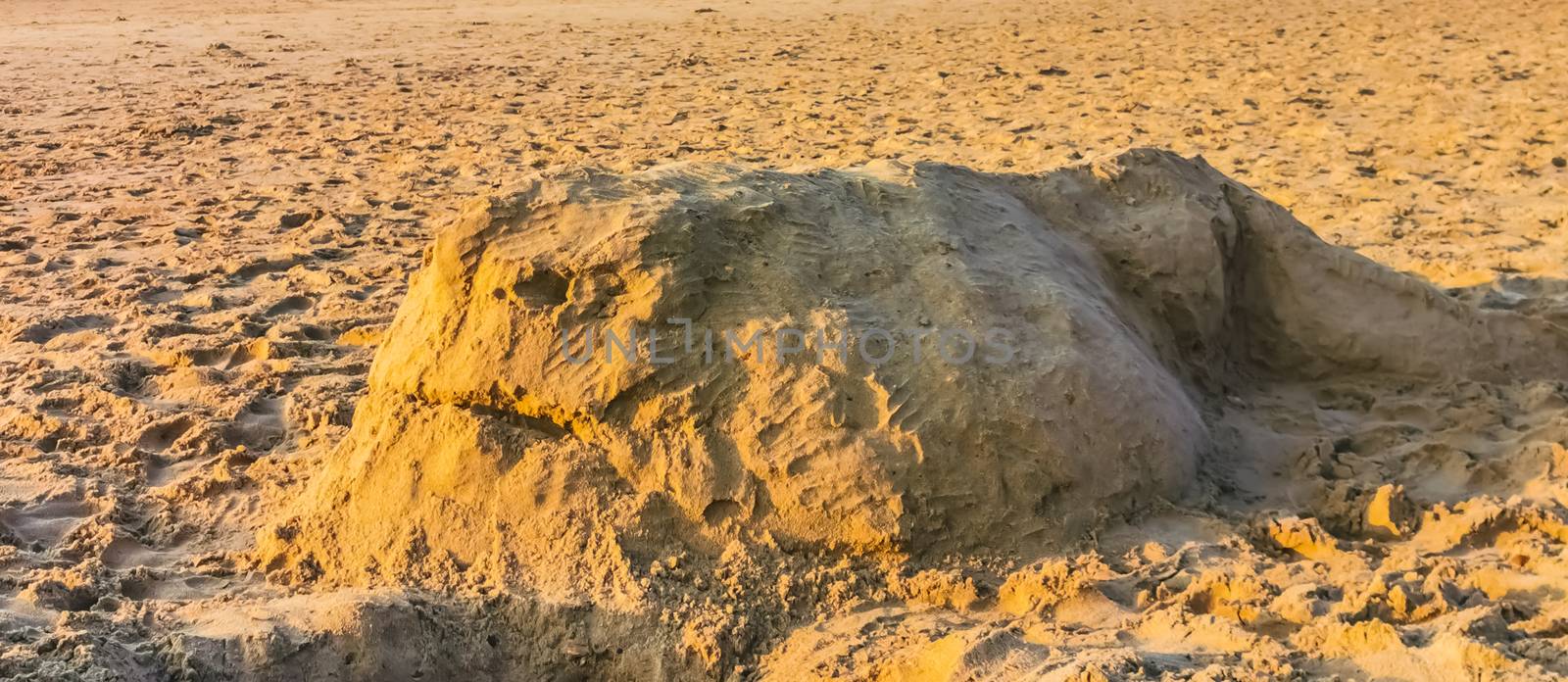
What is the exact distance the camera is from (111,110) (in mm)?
8445

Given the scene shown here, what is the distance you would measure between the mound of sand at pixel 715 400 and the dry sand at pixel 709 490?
6 cm

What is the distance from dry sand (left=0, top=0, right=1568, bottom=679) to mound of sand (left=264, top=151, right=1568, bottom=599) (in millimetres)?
60

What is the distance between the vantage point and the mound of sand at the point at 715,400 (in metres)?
2.84

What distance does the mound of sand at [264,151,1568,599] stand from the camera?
2.84m

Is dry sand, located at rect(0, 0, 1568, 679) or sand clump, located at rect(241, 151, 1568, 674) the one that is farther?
sand clump, located at rect(241, 151, 1568, 674)

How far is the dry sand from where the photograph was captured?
2.58 metres

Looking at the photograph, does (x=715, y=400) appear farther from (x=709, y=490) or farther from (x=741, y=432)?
(x=709, y=490)

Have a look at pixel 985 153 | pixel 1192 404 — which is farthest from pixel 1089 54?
pixel 1192 404

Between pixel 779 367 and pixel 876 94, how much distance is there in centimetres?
594

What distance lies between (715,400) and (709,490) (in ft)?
0.67

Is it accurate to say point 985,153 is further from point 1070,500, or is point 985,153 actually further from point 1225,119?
point 1070,500

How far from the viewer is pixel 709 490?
2854 mm

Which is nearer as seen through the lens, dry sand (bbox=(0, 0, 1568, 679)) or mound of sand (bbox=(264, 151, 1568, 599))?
dry sand (bbox=(0, 0, 1568, 679))

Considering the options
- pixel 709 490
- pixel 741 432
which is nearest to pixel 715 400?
pixel 741 432
